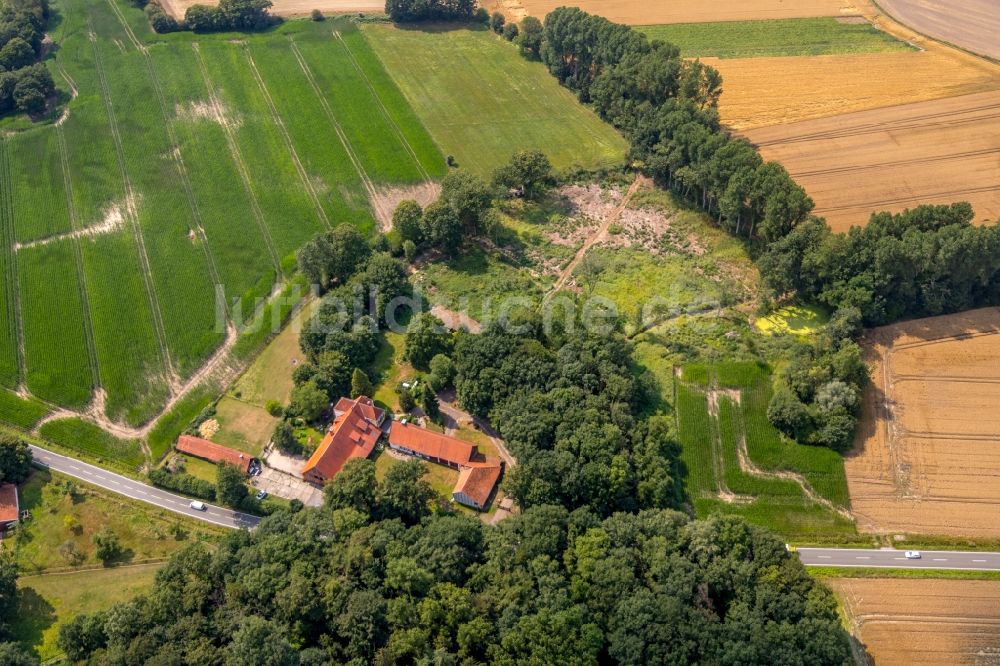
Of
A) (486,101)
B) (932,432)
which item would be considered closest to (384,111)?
(486,101)

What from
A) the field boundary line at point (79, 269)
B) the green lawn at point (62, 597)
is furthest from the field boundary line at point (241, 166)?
the green lawn at point (62, 597)

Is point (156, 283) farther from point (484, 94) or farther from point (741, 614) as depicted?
point (741, 614)

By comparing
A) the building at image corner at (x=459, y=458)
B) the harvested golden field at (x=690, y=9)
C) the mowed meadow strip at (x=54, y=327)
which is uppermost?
the harvested golden field at (x=690, y=9)

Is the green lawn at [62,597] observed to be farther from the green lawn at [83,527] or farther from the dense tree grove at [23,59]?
the dense tree grove at [23,59]

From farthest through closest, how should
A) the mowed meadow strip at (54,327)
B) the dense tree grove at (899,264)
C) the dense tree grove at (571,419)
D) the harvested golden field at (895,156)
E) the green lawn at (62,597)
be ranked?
the harvested golden field at (895,156) → the dense tree grove at (899,264) → the mowed meadow strip at (54,327) → the dense tree grove at (571,419) → the green lawn at (62,597)

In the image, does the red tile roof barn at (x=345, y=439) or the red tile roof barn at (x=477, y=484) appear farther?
the red tile roof barn at (x=345, y=439)

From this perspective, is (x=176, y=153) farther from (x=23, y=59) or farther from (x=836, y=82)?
(x=836, y=82)

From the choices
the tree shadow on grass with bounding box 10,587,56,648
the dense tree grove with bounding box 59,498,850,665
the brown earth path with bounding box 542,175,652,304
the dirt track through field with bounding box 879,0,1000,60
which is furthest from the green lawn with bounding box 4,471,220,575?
the dirt track through field with bounding box 879,0,1000,60

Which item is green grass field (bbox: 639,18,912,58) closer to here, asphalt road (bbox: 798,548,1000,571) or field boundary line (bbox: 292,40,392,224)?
field boundary line (bbox: 292,40,392,224)
